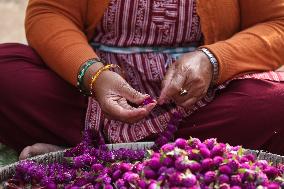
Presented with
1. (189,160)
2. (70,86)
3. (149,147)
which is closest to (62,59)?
(70,86)

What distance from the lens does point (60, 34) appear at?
2.31 metres

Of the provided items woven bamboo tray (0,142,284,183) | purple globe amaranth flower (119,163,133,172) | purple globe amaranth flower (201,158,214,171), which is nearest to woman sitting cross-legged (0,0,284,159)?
woven bamboo tray (0,142,284,183)

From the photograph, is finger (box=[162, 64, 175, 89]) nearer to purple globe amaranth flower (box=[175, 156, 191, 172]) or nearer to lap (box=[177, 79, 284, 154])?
lap (box=[177, 79, 284, 154])

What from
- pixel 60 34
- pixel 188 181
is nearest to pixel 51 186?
pixel 188 181

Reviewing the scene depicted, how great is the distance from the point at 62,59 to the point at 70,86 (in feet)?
0.49

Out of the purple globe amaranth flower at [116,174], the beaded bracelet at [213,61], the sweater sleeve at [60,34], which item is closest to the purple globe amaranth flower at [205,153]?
the purple globe amaranth flower at [116,174]

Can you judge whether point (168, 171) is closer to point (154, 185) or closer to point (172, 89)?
point (154, 185)

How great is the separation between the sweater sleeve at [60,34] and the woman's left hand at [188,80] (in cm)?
30

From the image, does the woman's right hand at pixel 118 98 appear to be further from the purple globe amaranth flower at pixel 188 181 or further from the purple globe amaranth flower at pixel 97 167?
the purple globe amaranth flower at pixel 188 181

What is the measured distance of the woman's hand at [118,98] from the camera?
1.93 metres

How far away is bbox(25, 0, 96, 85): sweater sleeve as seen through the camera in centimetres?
224

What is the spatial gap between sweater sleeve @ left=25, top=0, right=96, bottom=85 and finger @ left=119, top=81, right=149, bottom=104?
0.23 metres

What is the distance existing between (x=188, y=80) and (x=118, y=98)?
23cm

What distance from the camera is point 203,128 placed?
2.26m
